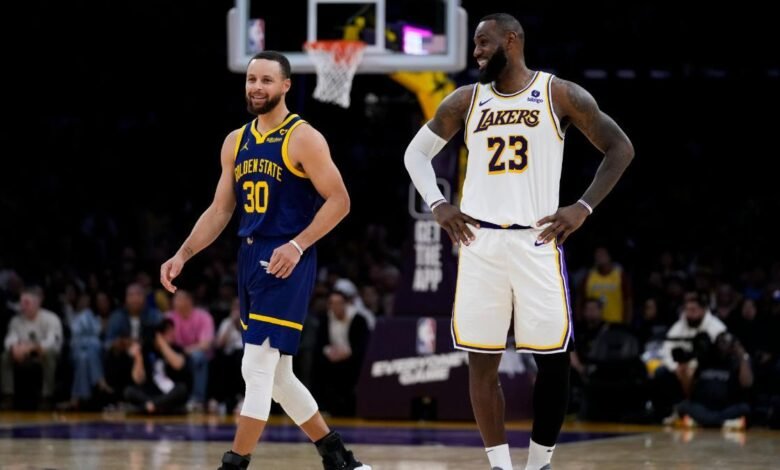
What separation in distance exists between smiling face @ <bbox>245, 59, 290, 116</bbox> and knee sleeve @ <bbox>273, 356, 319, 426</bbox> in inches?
50.6

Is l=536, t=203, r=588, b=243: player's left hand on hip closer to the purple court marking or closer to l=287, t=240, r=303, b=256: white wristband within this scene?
l=287, t=240, r=303, b=256: white wristband

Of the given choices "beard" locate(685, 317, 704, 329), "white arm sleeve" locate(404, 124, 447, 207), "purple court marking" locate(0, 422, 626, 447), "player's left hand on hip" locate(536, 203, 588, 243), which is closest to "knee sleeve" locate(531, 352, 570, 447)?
"player's left hand on hip" locate(536, 203, 588, 243)

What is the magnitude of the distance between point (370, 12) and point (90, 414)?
547cm

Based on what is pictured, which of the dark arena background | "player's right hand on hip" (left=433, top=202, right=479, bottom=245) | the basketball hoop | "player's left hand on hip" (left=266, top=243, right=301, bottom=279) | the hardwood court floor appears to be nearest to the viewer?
"player's right hand on hip" (left=433, top=202, right=479, bottom=245)

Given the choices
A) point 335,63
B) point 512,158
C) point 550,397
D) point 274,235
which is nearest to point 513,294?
point 550,397

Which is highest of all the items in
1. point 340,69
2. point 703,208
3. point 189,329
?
point 340,69

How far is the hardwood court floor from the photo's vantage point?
27.7ft

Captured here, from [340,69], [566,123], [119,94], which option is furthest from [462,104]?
[119,94]

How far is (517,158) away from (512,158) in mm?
24

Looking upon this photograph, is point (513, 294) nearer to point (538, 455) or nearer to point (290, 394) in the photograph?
point (538, 455)

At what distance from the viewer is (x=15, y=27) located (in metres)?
23.3

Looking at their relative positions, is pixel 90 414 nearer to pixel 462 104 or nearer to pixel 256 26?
pixel 256 26

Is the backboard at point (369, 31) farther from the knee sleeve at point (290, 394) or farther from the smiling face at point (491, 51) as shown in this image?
the knee sleeve at point (290, 394)

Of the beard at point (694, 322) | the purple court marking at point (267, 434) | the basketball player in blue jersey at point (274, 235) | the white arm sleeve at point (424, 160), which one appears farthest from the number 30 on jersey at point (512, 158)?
the beard at point (694, 322)
